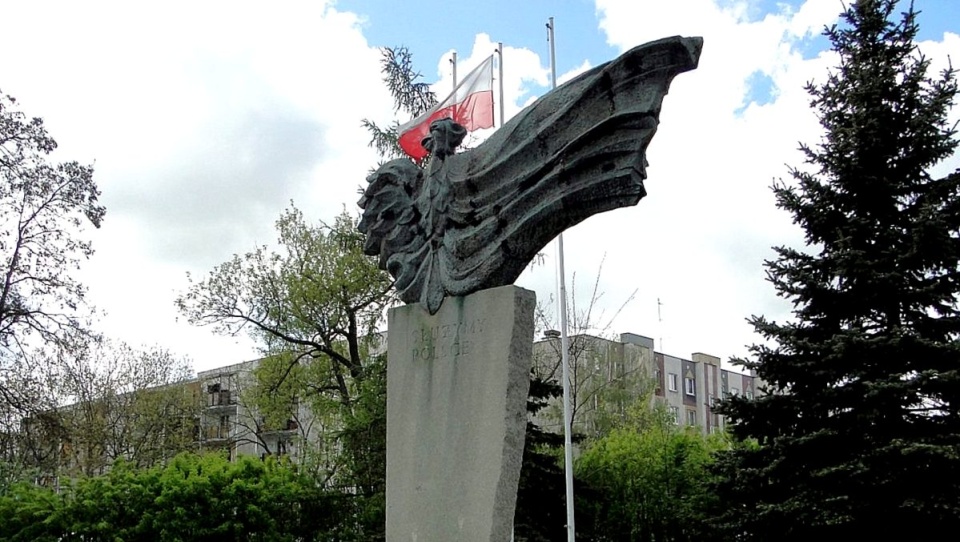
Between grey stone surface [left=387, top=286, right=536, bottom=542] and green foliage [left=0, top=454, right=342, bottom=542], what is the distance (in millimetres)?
9084

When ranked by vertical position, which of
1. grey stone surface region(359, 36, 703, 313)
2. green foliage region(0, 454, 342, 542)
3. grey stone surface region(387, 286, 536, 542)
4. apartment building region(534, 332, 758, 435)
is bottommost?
green foliage region(0, 454, 342, 542)

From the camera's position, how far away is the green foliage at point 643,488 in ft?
63.5

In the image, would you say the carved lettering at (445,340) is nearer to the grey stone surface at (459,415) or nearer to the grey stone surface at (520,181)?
the grey stone surface at (459,415)

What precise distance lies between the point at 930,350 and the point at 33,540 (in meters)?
12.3

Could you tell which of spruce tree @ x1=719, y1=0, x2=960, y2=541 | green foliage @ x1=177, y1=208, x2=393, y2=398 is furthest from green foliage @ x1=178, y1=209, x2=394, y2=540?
spruce tree @ x1=719, y1=0, x2=960, y2=541

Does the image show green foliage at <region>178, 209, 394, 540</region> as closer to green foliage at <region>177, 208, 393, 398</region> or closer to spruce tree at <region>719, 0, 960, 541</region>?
green foliage at <region>177, 208, 393, 398</region>

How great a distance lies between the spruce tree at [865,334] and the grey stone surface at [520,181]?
778 cm

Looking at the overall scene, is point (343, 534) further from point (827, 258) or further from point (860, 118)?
point (860, 118)

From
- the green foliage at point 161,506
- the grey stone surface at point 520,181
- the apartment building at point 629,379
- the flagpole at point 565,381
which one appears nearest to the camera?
the grey stone surface at point 520,181

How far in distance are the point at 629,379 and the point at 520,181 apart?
34791 mm

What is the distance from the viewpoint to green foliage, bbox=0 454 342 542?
545 inches

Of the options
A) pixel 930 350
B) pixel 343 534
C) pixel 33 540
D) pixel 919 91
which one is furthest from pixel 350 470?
pixel 919 91

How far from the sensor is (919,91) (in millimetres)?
13695

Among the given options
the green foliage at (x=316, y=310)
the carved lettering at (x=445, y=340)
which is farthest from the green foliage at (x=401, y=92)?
the carved lettering at (x=445, y=340)
